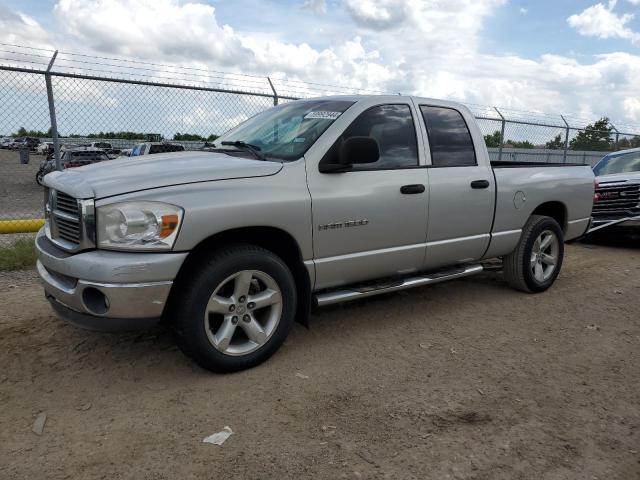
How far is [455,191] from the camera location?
441cm

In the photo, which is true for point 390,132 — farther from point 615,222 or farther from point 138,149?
point 138,149

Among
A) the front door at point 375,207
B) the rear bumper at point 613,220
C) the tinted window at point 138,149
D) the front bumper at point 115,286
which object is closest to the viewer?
the front bumper at point 115,286

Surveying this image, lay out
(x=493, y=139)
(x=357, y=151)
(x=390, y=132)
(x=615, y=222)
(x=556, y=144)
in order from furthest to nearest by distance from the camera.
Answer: (x=556, y=144) < (x=493, y=139) < (x=615, y=222) < (x=390, y=132) < (x=357, y=151)

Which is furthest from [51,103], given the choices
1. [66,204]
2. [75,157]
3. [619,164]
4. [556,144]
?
[556,144]

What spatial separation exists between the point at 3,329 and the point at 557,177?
5268mm

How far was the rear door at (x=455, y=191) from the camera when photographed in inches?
171

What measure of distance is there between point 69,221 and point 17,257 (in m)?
3.29

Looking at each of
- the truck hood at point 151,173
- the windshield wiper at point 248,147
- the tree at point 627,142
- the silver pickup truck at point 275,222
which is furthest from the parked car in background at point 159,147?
the tree at point 627,142

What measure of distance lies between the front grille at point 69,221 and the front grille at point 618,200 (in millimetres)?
7689

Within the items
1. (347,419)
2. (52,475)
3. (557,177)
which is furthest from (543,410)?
(557,177)

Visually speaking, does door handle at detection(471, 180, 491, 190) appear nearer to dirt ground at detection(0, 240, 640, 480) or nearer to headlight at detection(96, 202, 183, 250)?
dirt ground at detection(0, 240, 640, 480)

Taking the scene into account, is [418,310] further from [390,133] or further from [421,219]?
[390,133]

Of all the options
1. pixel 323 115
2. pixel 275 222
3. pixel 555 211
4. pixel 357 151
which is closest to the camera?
pixel 275 222

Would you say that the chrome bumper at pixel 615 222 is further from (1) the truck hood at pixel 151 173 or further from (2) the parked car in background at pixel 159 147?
(2) the parked car in background at pixel 159 147
